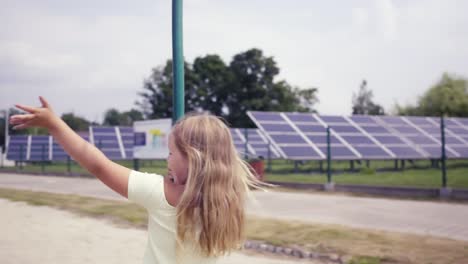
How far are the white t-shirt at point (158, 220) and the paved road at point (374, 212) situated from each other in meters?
6.49

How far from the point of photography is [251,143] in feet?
88.1

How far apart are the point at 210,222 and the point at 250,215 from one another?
8.20m

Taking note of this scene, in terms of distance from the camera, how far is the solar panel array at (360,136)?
1848 centimetres

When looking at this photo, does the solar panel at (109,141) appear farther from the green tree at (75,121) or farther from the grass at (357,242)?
the green tree at (75,121)

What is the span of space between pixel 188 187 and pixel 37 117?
0.62m

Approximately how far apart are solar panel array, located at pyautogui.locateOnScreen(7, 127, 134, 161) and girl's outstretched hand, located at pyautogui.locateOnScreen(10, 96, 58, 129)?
28990mm

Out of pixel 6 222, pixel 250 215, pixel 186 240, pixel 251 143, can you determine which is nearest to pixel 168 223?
pixel 186 240

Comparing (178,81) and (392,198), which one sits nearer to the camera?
(178,81)

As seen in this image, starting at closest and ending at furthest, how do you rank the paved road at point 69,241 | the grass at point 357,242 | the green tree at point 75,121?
1. the grass at point 357,242
2. the paved road at point 69,241
3. the green tree at point 75,121

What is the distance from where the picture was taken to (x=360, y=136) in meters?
20.4

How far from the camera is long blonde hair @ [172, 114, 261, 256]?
203cm

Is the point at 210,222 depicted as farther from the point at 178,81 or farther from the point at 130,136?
the point at 130,136

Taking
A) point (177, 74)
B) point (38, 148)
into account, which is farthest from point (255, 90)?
point (177, 74)

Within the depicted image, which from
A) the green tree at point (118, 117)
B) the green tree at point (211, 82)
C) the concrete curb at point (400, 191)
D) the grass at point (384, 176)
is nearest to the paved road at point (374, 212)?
the concrete curb at point (400, 191)
